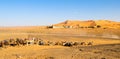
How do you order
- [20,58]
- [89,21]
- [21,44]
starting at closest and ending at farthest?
[20,58] < [21,44] < [89,21]

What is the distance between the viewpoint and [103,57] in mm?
15656

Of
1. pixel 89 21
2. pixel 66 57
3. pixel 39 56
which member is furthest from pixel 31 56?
pixel 89 21

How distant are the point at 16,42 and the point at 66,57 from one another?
9914mm

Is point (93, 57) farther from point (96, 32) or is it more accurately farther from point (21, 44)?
point (96, 32)

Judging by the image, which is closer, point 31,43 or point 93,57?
point 93,57

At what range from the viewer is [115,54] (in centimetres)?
1645

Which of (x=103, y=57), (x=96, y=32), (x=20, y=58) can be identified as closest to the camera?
(x=103, y=57)

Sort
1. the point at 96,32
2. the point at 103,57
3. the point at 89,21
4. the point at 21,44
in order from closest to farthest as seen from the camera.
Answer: the point at 103,57
the point at 21,44
the point at 96,32
the point at 89,21

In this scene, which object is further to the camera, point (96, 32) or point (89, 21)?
point (89, 21)

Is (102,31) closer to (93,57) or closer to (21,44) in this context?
(21,44)

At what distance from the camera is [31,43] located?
25.1 m

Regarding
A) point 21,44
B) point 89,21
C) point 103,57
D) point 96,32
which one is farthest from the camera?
point 89,21

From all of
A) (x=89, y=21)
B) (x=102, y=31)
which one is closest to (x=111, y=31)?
(x=102, y=31)

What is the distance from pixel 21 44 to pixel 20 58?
7981mm
